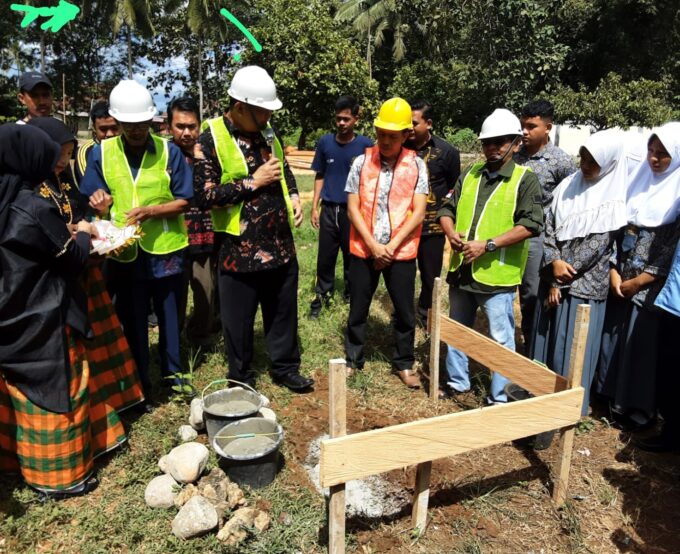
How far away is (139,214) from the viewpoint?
332 cm

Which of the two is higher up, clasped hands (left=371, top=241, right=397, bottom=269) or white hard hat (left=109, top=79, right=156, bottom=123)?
white hard hat (left=109, top=79, right=156, bottom=123)

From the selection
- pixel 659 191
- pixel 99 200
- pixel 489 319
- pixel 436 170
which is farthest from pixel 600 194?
pixel 99 200

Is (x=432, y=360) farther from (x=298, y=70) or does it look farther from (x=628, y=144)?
(x=298, y=70)

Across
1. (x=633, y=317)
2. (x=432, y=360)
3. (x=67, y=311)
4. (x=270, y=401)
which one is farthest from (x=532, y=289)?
(x=67, y=311)

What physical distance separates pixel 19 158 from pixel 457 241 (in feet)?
8.27

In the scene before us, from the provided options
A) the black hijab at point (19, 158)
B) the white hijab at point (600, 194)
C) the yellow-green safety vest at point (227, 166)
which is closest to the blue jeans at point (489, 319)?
the white hijab at point (600, 194)

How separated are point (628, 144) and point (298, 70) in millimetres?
14142

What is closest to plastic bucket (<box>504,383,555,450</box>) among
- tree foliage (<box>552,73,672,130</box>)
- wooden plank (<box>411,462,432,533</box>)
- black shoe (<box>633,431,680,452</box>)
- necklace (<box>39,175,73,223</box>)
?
black shoe (<box>633,431,680,452</box>)

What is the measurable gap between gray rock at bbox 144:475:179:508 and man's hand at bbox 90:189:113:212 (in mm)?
1603

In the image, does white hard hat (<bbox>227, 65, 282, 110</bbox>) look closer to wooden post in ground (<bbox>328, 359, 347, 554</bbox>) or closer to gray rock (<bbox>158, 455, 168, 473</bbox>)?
wooden post in ground (<bbox>328, 359, 347, 554</bbox>)

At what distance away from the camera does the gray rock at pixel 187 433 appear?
11.0 feet

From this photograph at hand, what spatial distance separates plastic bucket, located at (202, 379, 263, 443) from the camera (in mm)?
3105

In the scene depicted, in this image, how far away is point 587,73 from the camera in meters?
25.6

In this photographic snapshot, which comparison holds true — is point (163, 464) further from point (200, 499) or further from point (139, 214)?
point (139, 214)
